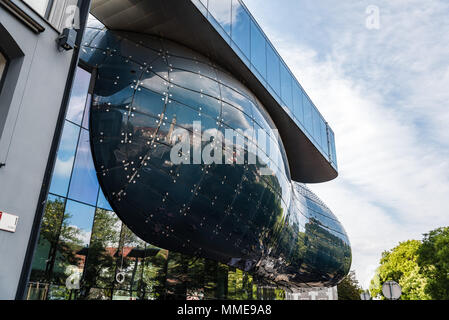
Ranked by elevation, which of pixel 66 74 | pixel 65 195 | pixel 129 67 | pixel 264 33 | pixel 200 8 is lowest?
pixel 65 195

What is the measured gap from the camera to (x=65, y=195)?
9.58 meters

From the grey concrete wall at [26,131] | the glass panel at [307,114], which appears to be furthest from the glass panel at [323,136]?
the grey concrete wall at [26,131]

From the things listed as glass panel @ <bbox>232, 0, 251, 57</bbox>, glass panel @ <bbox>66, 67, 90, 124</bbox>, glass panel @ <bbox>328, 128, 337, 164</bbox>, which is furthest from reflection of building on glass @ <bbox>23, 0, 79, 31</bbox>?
glass panel @ <bbox>328, 128, 337, 164</bbox>

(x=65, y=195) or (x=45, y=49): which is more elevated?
(x=45, y=49)

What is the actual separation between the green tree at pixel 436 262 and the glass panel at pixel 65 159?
25569 millimetres

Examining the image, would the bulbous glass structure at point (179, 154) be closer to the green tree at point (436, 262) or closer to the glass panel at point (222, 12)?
the glass panel at point (222, 12)

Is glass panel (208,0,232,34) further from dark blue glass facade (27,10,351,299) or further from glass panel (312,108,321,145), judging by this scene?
glass panel (312,108,321,145)

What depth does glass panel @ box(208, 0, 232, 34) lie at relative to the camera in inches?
382

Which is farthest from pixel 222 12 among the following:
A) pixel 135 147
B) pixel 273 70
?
pixel 135 147

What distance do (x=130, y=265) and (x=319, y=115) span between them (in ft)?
49.3

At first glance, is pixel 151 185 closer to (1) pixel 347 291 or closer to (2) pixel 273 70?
(2) pixel 273 70

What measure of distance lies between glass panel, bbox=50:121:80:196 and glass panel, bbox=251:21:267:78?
633 centimetres
